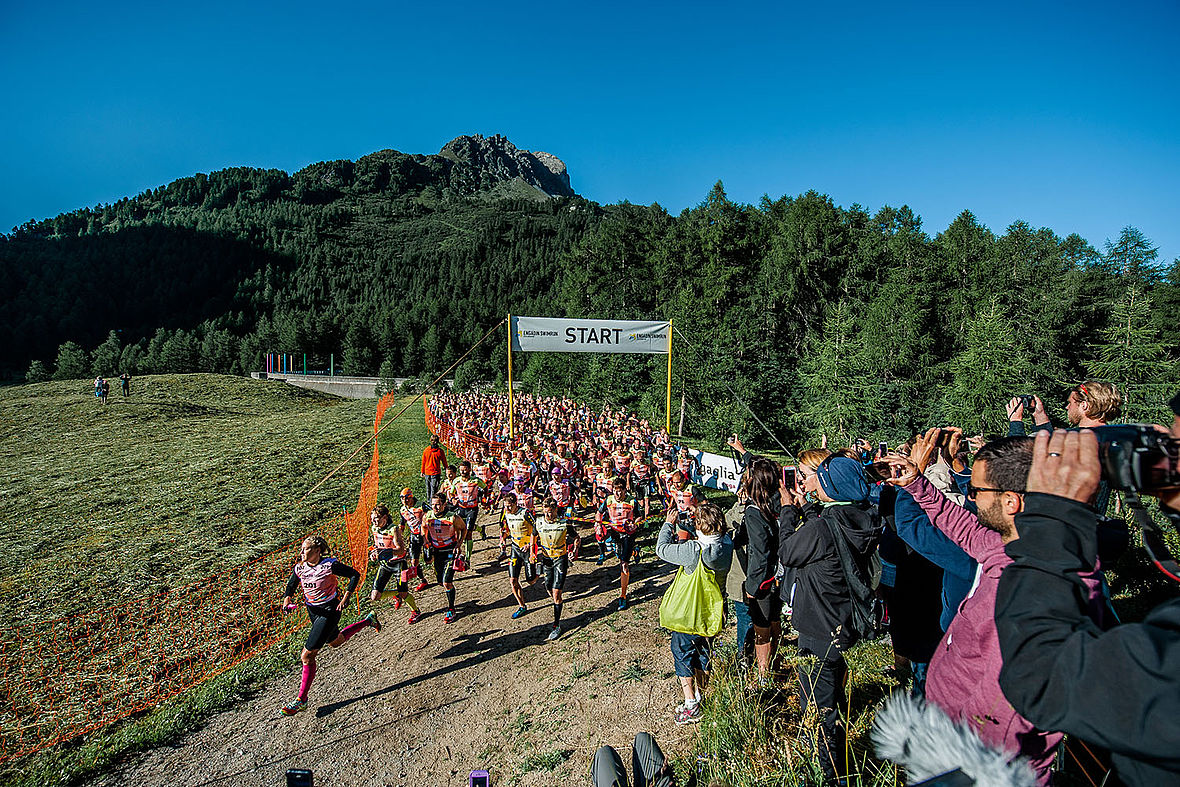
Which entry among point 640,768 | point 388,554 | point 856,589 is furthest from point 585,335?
point 640,768

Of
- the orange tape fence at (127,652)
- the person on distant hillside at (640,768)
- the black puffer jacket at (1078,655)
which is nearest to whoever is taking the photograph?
the black puffer jacket at (1078,655)

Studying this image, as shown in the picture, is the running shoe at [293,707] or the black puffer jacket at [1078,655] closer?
the black puffer jacket at [1078,655]

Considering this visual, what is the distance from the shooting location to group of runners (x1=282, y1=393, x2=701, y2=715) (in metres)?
6.12

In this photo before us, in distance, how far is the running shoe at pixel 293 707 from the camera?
5945mm

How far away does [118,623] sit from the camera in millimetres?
8828

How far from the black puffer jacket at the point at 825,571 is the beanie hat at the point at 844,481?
0.08 m

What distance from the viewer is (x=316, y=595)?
6043 millimetres

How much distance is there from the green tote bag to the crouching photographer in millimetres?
3258

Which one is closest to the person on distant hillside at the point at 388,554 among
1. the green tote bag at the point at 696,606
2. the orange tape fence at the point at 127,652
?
the orange tape fence at the point at 127,652

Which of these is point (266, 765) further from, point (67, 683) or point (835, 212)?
point (835, 212)

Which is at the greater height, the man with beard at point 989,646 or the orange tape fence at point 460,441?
the man with beard at point 989,646

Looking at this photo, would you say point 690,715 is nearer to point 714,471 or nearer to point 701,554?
point 701,554

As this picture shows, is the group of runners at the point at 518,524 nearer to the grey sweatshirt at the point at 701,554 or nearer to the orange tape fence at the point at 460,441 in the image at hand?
the orange tape fence at the point at 460,441

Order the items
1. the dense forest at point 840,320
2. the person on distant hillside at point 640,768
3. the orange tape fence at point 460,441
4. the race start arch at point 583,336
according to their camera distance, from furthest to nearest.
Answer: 1. the dense forest at point 840,320
2. the orange tape fence at point 460,441
3. the race start arch at point 583,336
4. the person on distant hillside at point 640,768
